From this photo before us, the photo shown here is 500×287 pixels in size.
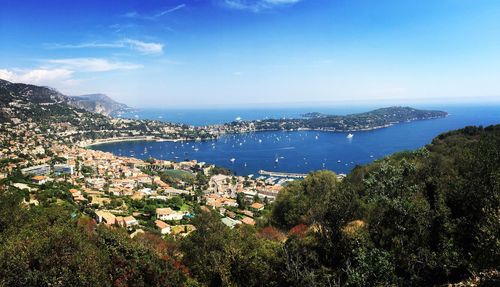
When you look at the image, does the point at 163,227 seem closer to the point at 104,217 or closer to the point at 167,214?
the point at 104,217

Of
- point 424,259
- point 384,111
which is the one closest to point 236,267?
point 424,259

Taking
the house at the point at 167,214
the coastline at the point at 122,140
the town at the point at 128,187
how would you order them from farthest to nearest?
1. the coastline at the point at 122,140
2. the house at the point at 167,214
3. the town at the point at 128,187

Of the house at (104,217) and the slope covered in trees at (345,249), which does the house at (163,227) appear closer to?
the house at (104,217)

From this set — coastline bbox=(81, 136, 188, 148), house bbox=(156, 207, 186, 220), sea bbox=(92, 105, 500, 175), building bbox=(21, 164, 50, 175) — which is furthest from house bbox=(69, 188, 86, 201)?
coastline bbox=(81, 136, 188, 148)

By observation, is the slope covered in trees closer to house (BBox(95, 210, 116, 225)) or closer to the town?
the town

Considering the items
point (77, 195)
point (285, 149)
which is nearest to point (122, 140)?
point (285, 149)

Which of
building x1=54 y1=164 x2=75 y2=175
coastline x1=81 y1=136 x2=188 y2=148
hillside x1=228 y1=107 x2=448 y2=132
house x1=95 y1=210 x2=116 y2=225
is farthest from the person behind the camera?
hillside x1=228 y1=107 x2=448 y2=132

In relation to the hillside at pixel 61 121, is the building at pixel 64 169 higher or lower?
lower

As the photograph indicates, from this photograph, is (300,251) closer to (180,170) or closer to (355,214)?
(355,214)

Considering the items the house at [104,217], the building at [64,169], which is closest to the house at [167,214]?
the house at [104,217]
